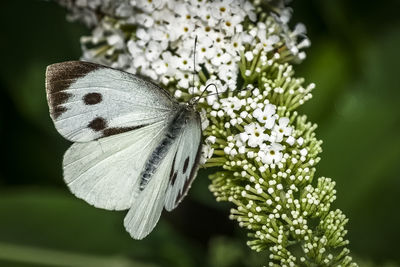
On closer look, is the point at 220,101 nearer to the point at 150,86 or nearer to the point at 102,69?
the point at 150,86

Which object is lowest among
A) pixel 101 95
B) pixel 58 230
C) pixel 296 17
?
pixel 58 230

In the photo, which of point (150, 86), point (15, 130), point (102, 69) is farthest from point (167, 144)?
point (15, 130)

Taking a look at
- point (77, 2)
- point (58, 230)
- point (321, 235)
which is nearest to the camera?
point (321, 235)

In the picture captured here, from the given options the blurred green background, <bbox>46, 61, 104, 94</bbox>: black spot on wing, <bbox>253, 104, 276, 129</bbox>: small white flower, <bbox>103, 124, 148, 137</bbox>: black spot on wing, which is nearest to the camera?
<bbox>253, 104, 276, 129</bbox>: small white flower

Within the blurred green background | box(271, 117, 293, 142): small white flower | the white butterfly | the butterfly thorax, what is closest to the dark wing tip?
the white butterfly

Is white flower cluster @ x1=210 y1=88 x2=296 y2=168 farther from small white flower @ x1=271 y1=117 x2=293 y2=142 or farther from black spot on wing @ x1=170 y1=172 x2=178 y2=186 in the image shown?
black spot on wing @ x1=170 y1=172 x2=178 y2=186

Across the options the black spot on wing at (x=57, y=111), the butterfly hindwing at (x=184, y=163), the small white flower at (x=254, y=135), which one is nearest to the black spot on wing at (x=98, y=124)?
the black spot on wing at (x=57, y=111)
